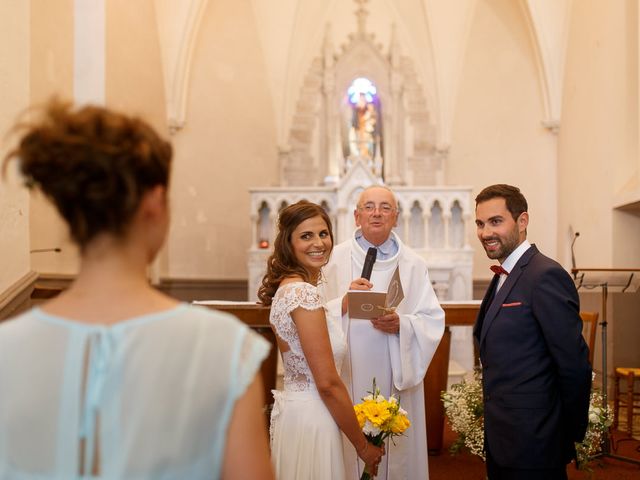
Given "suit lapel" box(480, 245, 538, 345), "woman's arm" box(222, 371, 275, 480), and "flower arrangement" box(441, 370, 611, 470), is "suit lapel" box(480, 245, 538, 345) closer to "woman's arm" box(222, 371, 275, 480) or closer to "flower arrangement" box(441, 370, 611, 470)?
"flower arrangement" box(441, 370, 611, 470)

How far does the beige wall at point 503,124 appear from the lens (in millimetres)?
10609

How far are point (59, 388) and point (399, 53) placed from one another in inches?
442

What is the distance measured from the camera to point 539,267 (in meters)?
2.60

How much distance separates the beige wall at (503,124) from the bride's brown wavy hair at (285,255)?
8.43 metres

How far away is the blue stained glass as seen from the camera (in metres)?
11.7

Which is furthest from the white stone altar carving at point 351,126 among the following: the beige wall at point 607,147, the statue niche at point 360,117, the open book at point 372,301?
the open book at point 372,301

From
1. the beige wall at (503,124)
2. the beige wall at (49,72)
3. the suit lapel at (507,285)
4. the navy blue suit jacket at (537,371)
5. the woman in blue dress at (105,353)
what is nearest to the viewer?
the woman in blue dress at (105,353)

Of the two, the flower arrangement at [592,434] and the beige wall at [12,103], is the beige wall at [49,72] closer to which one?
the beige wall at [12,103]

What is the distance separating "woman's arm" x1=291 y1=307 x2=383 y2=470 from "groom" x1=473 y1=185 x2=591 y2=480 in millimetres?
604

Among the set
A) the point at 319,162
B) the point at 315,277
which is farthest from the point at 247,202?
the point at 315,277

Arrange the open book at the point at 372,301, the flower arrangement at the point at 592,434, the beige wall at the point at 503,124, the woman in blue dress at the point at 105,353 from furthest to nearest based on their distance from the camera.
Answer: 1. the beige wall at the point at 503,124
2. the flower arrangement at the point at 592,434
3. the open book at the point at 372,301
4. the woman in blue dress at the point at 105,353

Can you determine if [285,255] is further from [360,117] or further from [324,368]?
[360,117]

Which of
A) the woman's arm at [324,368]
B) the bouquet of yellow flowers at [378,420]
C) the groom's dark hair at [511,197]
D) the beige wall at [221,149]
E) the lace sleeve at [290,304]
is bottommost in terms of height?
the bouquet of yellow flowers at [378,420]

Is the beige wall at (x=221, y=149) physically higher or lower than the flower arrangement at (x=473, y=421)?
higher
